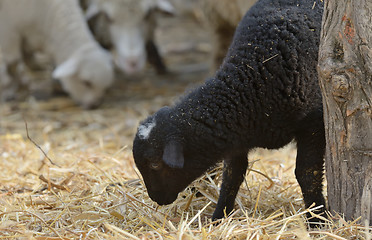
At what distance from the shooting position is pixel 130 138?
602 cm

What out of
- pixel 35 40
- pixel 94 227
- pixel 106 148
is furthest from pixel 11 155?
pixel 35 40

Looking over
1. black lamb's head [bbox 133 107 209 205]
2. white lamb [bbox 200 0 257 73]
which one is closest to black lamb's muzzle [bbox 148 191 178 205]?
black lamb's head [bbox 133 107 209 205]

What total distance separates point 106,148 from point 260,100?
2.73 metres

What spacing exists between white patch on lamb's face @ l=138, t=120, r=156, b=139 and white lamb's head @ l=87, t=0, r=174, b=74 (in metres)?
4.84

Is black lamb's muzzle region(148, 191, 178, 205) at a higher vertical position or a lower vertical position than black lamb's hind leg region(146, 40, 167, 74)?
higher

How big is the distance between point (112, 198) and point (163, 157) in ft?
2.54

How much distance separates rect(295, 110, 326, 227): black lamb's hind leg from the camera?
3.12 m

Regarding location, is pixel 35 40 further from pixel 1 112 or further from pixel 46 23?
pixel 1 112

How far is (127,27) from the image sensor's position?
802 cm

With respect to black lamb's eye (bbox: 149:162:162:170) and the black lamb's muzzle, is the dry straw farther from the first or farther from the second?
black lamb's eye (bbox: 149:162:162:170)

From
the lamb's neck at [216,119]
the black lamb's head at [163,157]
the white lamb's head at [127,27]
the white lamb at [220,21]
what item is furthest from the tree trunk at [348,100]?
the white lamb's head at [127,27]

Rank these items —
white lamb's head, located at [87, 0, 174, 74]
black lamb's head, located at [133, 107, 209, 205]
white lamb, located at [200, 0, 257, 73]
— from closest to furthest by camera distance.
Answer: black lamb's head, located at [133, 107, 209, 205]
white lamb, located at [200, 0, 257, 73]
white lamb's head, located at [87, 0, 174, 74]

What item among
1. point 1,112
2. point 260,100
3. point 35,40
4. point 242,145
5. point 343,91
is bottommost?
point 1,112

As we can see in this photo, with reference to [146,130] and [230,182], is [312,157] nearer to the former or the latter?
[230,182]
